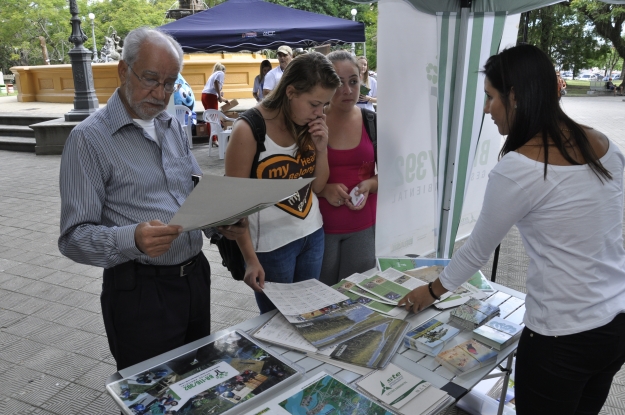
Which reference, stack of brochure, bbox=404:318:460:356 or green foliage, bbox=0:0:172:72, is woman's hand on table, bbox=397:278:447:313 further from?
green foliage, bbox=0:0:172:72

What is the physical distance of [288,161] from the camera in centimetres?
188

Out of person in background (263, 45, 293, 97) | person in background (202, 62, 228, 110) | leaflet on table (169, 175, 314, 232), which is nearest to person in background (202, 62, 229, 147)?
person in background (202, 62, 228, 110)

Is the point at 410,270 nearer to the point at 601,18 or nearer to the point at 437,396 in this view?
the point at 437,396

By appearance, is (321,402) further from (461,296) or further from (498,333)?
(461,296)

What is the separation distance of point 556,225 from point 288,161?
1027 mm

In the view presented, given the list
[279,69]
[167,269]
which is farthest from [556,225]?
[279,69]

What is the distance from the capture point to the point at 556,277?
4.09ft

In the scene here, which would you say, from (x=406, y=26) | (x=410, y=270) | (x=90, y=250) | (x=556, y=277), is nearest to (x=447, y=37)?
(x=406, y=26)

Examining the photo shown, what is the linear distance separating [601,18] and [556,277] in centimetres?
2732

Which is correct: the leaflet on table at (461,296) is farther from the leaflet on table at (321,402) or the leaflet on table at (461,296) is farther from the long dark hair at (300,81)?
the long dark hair at (300,81)

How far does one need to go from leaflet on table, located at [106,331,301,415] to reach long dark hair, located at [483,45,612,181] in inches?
36.2

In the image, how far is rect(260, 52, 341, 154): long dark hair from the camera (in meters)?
1.80

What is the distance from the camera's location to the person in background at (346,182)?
2188 millimetres

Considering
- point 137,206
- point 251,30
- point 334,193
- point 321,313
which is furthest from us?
point 251,30
